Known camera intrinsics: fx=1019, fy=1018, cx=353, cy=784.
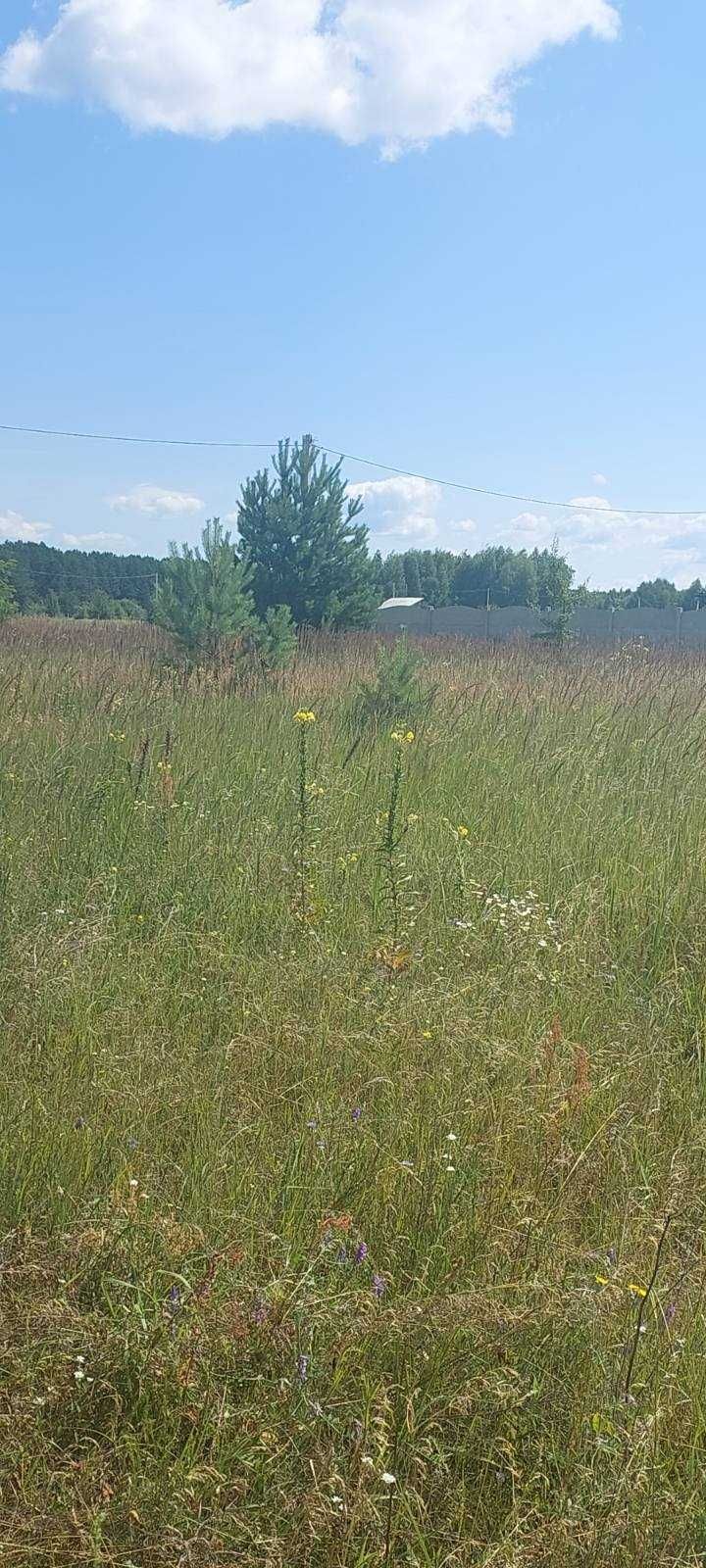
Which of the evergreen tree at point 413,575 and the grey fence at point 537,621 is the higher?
the evergreen tree at point 413,575

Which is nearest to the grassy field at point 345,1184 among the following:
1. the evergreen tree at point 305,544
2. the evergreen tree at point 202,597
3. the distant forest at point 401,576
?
the evergreen tree at point 202,597

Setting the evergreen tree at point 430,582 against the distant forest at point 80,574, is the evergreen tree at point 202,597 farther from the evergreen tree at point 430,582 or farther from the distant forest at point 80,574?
the evergreen tree at point 430,582

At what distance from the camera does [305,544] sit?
22000 millimetres

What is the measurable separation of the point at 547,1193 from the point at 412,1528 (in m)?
0.94

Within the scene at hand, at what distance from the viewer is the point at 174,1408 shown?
69.0 inches

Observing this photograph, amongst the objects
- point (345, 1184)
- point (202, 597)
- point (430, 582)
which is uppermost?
point (430, 582)

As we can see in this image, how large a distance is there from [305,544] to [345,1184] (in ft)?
67.5

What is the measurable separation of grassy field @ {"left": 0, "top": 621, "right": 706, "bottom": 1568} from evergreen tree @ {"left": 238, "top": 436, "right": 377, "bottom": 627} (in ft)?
57.4

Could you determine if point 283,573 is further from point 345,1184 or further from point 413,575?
point 413,575

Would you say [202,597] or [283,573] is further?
[283,573]

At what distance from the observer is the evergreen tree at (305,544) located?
72.0 feet

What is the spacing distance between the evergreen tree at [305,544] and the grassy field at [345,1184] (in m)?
17.5

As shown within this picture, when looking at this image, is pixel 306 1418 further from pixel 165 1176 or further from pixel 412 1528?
pixel 165 1176

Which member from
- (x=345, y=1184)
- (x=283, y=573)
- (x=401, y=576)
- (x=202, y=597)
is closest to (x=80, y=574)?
(x=401, y=576)
